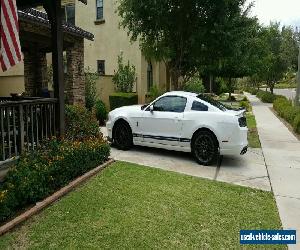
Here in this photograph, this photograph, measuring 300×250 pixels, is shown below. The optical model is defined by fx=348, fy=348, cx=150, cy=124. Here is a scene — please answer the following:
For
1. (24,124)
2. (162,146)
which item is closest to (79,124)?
(24,124)

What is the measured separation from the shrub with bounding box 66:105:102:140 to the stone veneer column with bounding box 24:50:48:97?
6.04 m

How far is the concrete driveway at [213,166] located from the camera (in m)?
7.70

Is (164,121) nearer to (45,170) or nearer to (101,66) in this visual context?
(45,170)

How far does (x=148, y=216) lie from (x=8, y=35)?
3.36 meters

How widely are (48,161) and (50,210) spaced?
1.01 m

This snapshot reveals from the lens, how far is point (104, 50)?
2089 centimetres

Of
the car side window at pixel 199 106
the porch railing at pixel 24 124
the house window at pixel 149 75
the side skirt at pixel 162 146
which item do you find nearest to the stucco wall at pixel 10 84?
the house window at pixel 149 75

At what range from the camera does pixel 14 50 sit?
15.9ft

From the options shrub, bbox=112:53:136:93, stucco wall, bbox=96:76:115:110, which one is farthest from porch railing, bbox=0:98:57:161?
shrub, bbox=112:53:136:93

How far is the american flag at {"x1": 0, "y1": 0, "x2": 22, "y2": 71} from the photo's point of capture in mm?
4734

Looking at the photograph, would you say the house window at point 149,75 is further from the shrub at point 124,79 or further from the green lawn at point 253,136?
the green lawn at point 253,136

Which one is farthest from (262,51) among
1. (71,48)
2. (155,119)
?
(155,119)

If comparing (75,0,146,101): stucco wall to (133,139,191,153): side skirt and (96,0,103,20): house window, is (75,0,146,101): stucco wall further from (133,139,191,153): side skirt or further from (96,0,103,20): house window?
(133,139,191,153): side skirt

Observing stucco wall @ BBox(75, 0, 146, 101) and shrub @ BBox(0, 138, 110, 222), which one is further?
stucco wall @ BBox(75, 0, 146, 101)
